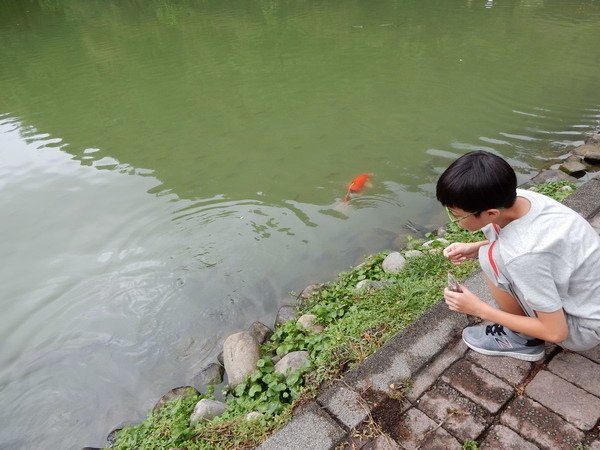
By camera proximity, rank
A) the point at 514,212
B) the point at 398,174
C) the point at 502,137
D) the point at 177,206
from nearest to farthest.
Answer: the point at 514,212 → the point at 177,206 → the point at 398,174 → the point at 502,137

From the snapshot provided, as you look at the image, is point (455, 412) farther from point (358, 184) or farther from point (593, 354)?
point (358, 184)

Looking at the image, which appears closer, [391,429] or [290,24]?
[391,429]

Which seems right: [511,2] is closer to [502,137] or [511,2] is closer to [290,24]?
[290,24]

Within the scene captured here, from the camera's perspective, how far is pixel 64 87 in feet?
35.0

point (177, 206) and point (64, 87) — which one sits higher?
point (64, 87)

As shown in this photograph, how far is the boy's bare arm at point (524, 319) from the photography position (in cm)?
195

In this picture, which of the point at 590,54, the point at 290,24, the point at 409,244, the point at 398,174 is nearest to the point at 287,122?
the point at 398,174

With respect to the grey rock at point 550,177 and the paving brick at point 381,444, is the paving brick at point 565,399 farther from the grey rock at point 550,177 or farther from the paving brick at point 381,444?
the grey rock at point 550,177

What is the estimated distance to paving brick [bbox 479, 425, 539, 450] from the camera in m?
2.02

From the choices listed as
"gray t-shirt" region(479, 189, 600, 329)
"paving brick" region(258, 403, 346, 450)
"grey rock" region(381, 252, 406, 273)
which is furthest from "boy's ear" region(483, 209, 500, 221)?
"grey rock" region(381, 252, 406, 273)

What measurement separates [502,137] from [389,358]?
5.90 m

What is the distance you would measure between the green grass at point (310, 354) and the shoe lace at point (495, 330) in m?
0.50

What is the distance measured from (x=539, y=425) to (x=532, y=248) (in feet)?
2.97

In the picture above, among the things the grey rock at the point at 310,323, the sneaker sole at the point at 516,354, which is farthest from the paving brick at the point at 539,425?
the grey rock at the point at 310,323
